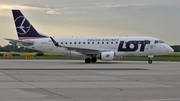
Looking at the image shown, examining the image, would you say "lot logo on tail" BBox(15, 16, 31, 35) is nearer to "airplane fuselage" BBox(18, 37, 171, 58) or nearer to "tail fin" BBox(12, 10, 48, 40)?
"tail fin" BBox(12, 10, 48, 40)

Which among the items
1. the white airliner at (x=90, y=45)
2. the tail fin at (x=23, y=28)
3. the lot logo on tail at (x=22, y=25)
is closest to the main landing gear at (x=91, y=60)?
the white airliner at (x=90, y=45)

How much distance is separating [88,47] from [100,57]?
277 centimetres

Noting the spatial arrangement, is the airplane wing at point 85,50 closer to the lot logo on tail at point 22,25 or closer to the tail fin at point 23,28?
the tail fin at point 23,28

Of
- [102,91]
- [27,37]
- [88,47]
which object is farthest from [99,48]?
[102,91]

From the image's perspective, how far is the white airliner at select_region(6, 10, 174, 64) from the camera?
152 feet

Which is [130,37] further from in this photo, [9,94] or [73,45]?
[9,94]

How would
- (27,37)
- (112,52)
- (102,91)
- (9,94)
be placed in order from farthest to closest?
(27,37) < (112,52) < (102,91) < (9,94)

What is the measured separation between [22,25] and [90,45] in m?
8.87

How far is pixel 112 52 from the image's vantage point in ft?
151

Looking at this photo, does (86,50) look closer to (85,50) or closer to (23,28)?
(85,50)

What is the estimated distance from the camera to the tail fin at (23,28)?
49531mm

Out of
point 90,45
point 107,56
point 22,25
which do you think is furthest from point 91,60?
point 22,25

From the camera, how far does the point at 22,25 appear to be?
49.9 meters

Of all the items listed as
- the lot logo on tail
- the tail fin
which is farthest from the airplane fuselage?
the lot logo on tail
